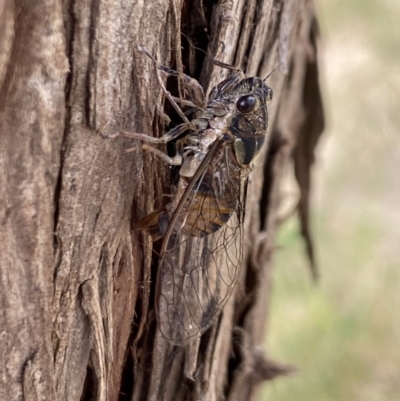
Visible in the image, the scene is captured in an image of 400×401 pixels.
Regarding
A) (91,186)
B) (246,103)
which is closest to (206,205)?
(246,103)

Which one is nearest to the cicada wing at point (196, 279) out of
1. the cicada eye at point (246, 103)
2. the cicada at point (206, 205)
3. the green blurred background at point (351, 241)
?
the cicada at point (206, 205)

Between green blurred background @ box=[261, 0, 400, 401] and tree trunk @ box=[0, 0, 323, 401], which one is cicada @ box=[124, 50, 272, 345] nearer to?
tree trunk @ box=[0, 0, 323, 401]

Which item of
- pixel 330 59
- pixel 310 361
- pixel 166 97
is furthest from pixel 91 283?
pixel 330 59

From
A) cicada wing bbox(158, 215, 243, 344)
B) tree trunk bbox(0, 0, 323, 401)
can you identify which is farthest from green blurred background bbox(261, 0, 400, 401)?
tree trunk bbox(0, 0, 323, 401)

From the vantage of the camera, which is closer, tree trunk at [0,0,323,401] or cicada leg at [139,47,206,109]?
Answer: tree trunk at [0,0,323,401]

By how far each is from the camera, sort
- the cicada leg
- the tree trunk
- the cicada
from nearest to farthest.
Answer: the tree trunk, the cicada leg, the cicada

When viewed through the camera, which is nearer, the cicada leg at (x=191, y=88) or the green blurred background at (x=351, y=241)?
the cicada leg at (x=191, y=88)

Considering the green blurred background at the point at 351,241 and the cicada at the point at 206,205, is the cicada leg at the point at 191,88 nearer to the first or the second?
the cicada at the point at 206,205
